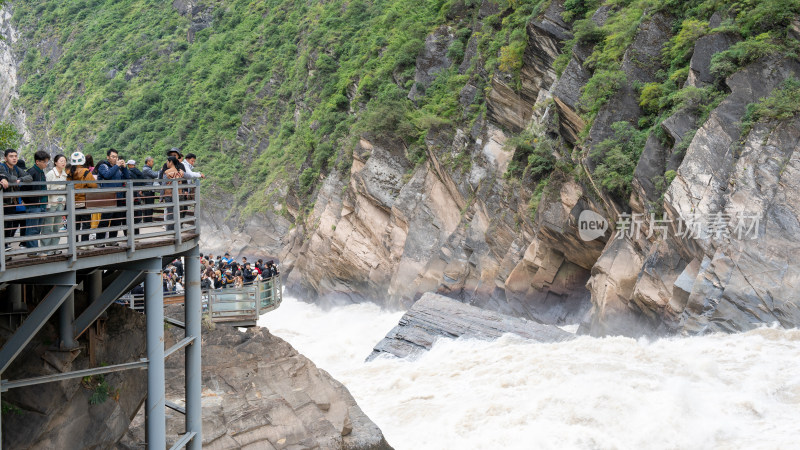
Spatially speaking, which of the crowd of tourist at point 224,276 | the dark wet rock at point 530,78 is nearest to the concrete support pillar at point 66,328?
the crowd of tourist at point 224,276

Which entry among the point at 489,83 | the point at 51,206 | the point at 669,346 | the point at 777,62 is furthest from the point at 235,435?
the point at 489,83

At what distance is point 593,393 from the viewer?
1830 cm

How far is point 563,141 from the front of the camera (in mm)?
28422

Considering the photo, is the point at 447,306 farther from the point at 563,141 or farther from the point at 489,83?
the point at 489,83

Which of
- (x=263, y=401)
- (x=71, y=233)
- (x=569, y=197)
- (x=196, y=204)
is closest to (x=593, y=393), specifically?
(x=263, y=401)

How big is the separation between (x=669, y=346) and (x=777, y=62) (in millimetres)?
8764

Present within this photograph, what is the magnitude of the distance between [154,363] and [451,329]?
50.6 ft

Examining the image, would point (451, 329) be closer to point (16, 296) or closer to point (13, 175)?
point (16, 296)

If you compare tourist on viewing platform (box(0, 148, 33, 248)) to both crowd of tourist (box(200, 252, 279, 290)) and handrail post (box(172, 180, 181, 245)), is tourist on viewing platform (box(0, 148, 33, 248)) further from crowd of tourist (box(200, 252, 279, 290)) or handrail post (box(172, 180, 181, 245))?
crowd of tourist (box(200, 252, 279, 290))

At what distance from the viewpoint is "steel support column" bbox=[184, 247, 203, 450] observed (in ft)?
39.2

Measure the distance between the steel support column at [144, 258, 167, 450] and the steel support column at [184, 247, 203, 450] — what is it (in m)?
1.82

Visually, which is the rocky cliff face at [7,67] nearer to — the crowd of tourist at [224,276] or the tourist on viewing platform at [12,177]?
the crowd of tourist at [224,276]

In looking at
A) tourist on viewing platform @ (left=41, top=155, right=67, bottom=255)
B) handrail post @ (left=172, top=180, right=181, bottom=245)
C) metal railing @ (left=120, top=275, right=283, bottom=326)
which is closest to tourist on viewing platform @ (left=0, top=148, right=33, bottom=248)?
tourist on viewing platform @ (left=41, top=155, right=67, bottom=255)

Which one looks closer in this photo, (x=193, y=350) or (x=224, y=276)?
(x=193, y=350)
